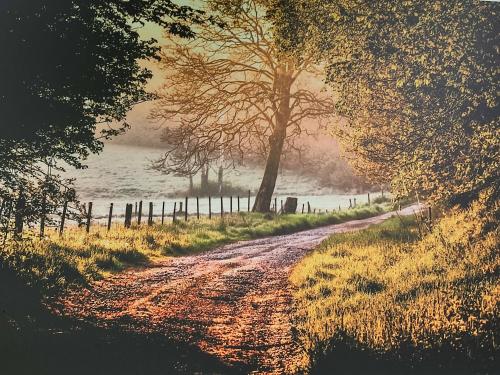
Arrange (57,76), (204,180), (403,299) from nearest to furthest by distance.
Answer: (57,76), (403,299), (204,180)

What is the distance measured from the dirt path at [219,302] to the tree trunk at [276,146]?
0.50 metres

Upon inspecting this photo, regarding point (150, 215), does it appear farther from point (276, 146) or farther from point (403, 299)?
point (403, 299)

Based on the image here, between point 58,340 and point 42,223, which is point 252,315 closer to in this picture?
point 58,340

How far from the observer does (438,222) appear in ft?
14.3

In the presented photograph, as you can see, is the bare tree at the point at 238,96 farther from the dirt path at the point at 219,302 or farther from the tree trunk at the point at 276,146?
the dirt path at the point at 219,302

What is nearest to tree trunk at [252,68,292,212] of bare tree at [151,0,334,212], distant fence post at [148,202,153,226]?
bare tree at [151,0,334,212]

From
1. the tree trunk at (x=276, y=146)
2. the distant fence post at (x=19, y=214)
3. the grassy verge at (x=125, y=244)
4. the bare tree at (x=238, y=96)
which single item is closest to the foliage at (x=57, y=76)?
the distant fence post at (x=19, y=214)

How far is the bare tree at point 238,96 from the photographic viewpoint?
13.7 feet

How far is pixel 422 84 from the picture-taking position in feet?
14.4

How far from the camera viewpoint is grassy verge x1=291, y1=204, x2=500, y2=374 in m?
3.27

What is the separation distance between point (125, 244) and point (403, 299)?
2630 mm

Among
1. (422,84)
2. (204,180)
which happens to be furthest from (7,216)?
(422,84)

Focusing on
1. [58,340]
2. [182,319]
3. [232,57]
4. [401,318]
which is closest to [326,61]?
[232,57]

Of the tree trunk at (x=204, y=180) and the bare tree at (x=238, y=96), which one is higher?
the bare tree at (x=238, y=96)
